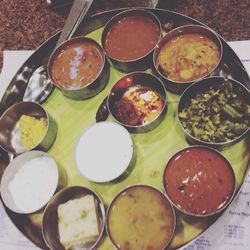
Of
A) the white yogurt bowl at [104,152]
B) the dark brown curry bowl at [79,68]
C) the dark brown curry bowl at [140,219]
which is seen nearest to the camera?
the dark brown curry bowl at [140,219]

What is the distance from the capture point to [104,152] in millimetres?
1762

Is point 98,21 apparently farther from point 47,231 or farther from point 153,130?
point 47,231

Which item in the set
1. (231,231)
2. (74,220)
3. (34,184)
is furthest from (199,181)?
(34,184)

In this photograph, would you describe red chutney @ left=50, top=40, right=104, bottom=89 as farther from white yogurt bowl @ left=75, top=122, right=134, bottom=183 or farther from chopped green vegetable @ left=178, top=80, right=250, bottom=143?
chopped green vegetable @ left=178, top=80, right=250, bottom=143

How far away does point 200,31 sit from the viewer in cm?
178

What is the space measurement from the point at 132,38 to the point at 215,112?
1.54 ft

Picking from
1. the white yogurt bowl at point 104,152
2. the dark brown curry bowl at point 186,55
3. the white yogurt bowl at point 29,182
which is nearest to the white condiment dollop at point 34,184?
the white yogurt bowl at point 29,182

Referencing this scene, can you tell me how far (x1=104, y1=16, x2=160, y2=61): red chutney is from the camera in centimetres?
182

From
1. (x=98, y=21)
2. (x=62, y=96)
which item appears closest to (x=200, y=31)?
(x=98, y=21)

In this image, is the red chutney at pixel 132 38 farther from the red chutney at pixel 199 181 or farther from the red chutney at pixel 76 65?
the red chutney at pixel 199 181

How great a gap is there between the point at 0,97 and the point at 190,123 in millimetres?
816

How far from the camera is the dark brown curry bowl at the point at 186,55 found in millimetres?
1715

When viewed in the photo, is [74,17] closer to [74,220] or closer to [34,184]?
[34,184]

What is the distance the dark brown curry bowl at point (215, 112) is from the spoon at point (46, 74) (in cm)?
55
